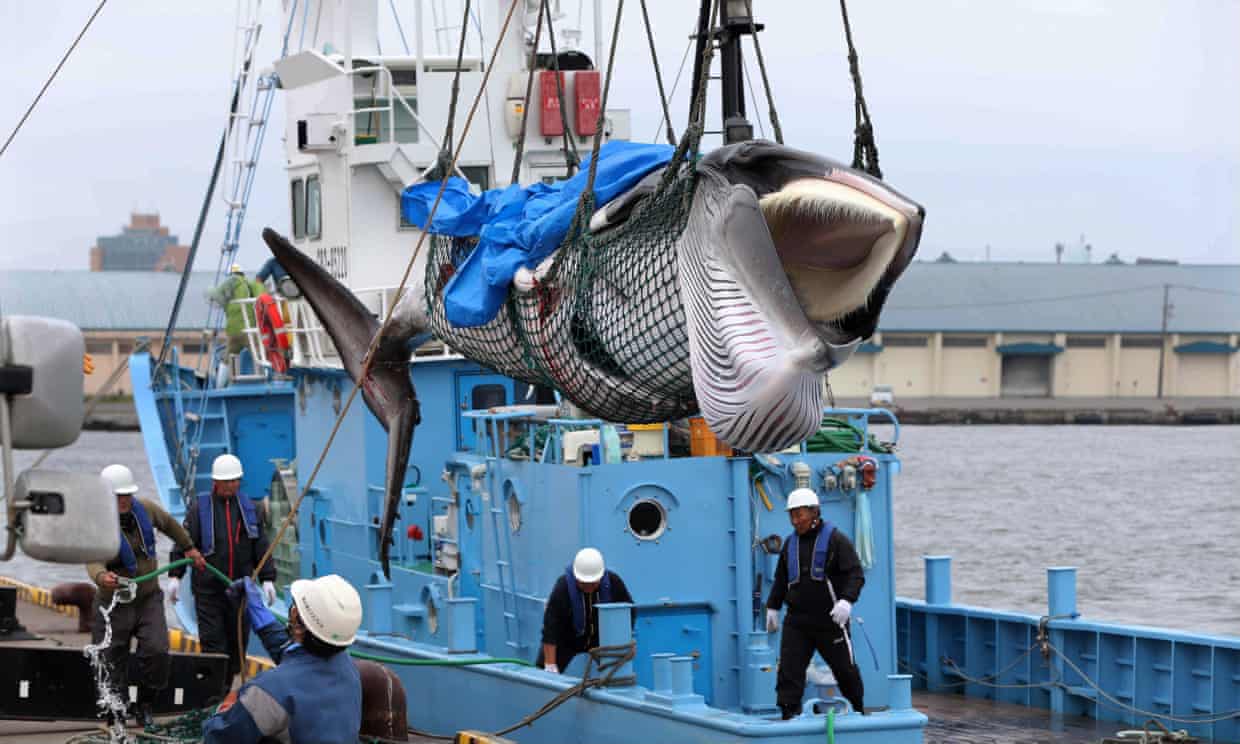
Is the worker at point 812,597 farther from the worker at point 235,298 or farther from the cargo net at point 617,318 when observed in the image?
the worker at point 235,298

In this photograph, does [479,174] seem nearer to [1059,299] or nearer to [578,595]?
[578,595]

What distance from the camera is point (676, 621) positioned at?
13445mm

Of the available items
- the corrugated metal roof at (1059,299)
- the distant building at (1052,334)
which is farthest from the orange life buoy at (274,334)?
the corrugated metal roof at (1059,299)

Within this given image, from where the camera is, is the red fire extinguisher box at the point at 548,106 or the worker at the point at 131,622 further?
the red fire extinguisher box at the point at 548,106

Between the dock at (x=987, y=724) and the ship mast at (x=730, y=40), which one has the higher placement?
the ship mast at (x=730, y=40)

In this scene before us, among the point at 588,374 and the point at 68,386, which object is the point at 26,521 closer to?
the point at 68,386

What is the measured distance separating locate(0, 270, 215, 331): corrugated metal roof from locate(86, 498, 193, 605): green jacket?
48422mm

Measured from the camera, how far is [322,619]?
6758 millimetres

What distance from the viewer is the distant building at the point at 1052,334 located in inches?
2918

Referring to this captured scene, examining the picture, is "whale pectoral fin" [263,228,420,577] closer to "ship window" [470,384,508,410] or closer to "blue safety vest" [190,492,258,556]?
"blue safety vest" [190,492,258,556]

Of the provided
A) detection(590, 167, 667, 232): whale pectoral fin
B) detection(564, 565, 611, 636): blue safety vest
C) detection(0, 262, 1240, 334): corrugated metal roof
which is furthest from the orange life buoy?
detection(0, 262, 1240, 334): corrugated metal roof

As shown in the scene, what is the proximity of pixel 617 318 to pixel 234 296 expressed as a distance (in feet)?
51.8

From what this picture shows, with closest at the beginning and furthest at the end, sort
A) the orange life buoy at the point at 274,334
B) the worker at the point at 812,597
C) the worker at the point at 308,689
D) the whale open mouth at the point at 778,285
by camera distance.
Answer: the whale open mouth at the point at 778,285 < the worker at the point at 308,689 < the worker at the point at 812,597 < the orange life buoy at the point at 274,334

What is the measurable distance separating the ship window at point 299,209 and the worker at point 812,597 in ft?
25.3
